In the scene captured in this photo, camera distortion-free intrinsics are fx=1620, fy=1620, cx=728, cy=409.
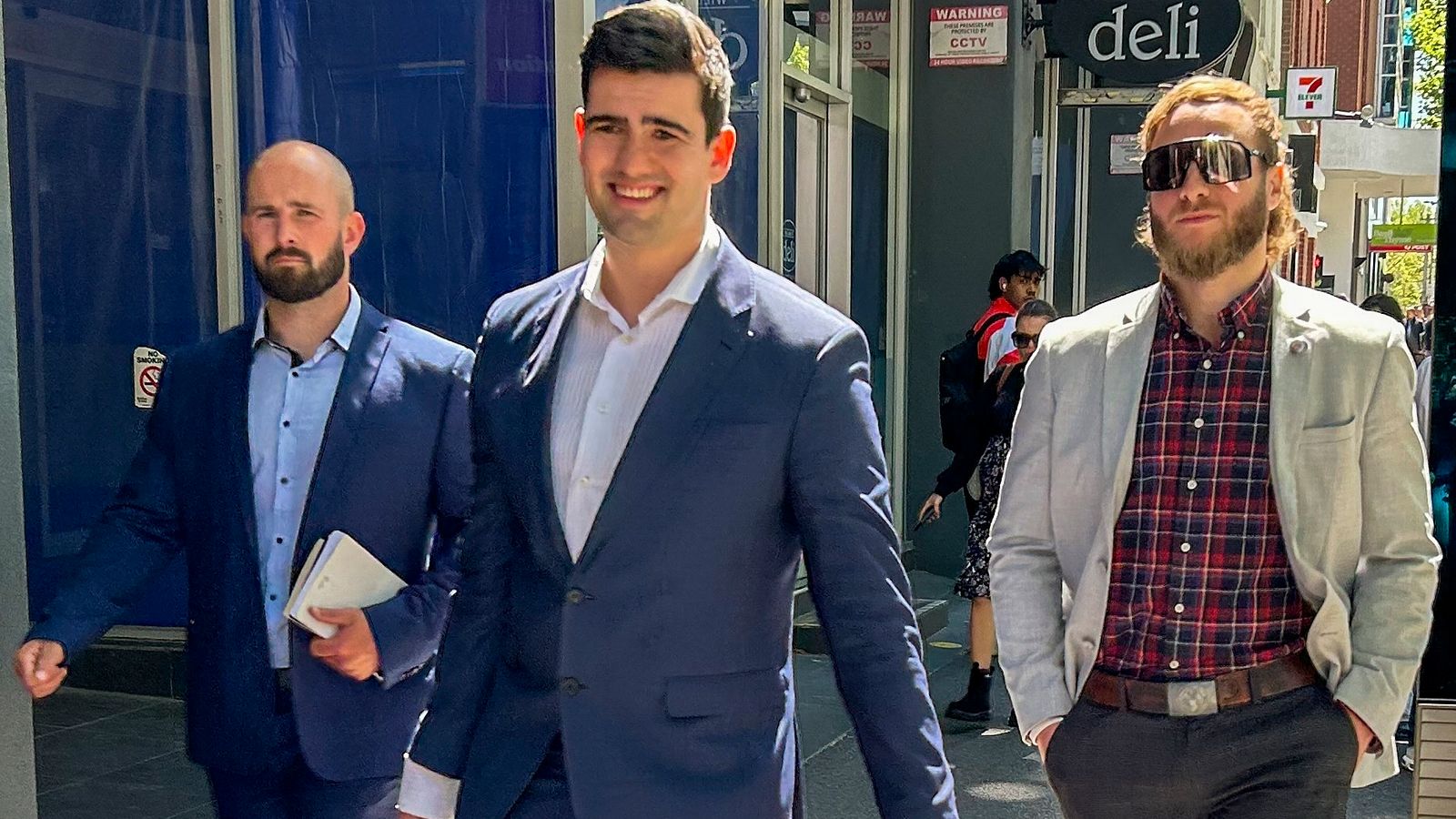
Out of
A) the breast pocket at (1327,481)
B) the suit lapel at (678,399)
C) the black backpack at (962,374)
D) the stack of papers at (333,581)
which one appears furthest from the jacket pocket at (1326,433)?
the black backpack at (962,374)

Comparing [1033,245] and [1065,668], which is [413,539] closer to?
[1065,668]

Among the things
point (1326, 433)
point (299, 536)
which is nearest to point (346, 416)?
point (299, 536)

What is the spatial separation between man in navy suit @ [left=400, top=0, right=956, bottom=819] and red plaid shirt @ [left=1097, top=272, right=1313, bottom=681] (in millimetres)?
921

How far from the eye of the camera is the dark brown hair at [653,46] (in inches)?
94.1

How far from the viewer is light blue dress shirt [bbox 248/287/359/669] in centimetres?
336

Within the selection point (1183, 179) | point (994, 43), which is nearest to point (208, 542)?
point (1183, 179)

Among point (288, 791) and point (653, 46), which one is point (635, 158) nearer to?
point (653, 46)

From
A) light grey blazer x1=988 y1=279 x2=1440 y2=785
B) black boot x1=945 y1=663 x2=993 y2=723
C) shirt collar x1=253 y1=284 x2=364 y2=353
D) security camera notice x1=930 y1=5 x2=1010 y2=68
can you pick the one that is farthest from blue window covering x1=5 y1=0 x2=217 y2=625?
security camera notice x1=930 y1=5 x2=1010 y2=68

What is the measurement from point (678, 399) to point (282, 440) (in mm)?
1331

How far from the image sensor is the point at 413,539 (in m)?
3.46

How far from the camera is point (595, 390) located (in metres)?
2.47

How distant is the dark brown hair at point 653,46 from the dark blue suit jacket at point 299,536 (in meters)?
1.21

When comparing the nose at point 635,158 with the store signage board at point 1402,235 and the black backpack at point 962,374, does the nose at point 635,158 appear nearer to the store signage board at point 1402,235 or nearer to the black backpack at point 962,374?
the black backpack at point 962,374

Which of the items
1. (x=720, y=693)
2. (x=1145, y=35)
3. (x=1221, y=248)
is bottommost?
(x=720, y=693)
